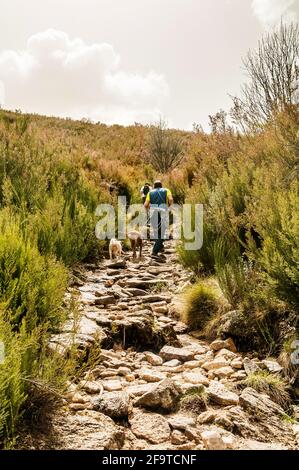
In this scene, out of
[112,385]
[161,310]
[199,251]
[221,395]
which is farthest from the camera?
[199,251]

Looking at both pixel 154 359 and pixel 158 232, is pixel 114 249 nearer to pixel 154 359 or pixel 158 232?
pixel 158 232

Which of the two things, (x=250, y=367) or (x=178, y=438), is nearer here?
(x=178, y=438)

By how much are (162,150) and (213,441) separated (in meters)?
15.9

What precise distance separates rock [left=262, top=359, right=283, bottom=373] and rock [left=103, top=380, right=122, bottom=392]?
3.88 ft

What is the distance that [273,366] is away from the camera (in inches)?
125

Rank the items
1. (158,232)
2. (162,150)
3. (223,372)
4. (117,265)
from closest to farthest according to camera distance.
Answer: (223,372)
(117,265)
(158,232)
(162,150)

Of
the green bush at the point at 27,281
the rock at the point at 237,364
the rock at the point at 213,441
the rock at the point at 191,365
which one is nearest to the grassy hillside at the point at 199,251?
the green bush at the point at 27,281

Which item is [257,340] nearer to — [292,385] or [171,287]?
[292,385]

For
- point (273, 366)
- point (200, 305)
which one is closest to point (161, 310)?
point (200, 305)

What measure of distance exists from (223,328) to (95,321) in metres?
1.25

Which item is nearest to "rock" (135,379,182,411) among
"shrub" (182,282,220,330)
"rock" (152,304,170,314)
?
"shrub" (182,282,220,330)

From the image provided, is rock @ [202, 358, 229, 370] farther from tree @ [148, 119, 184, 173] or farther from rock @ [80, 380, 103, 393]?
tree @ [148, 119, 184, 173]
